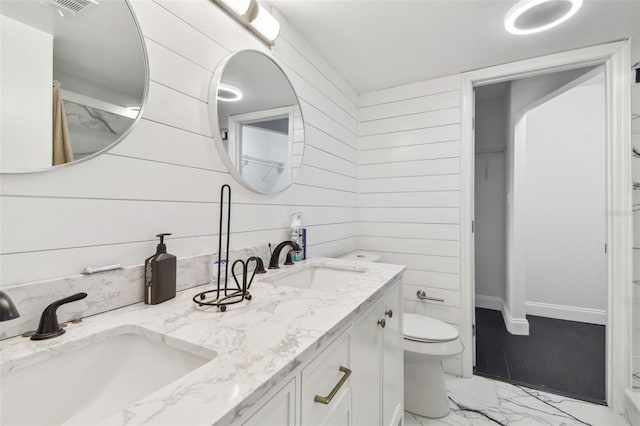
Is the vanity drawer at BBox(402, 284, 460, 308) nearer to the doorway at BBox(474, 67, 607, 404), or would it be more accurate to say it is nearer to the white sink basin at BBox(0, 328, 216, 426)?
the doorway at BBox(474, 67, 607, 404)

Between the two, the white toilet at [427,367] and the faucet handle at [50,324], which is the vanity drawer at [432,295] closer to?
the white toilet at [427,367]

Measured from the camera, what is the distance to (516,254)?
2826 mm

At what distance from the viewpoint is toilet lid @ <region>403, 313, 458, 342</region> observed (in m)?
1.71

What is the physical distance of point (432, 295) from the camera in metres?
2.25

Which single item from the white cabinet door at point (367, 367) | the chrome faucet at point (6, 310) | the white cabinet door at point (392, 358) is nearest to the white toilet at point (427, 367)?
the white cabinet door at point (392, 358)

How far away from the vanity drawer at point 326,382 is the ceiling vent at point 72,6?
3.52 feet

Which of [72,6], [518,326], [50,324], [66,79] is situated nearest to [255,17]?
[72,6]

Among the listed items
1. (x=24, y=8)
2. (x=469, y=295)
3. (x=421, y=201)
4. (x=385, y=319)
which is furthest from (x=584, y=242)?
(x=24, y=8)

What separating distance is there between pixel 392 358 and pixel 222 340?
98 cm

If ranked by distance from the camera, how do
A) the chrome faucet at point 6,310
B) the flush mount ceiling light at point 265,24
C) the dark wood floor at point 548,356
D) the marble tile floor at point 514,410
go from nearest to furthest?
the chrome faucet at point 6,310, the flush mount ceiling light at point 265,24, the marble tile floor at point 514,410, the dark wood floor at point 548,356

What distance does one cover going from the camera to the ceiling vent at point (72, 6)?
732 millimetres

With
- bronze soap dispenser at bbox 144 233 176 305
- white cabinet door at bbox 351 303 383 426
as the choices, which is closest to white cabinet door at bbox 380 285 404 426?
white cabinet door at bbox 351 303 383 426

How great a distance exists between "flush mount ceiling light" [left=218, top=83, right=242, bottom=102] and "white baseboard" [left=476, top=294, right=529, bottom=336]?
3.12m

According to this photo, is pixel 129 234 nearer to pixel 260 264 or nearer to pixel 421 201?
pixel 260 264
